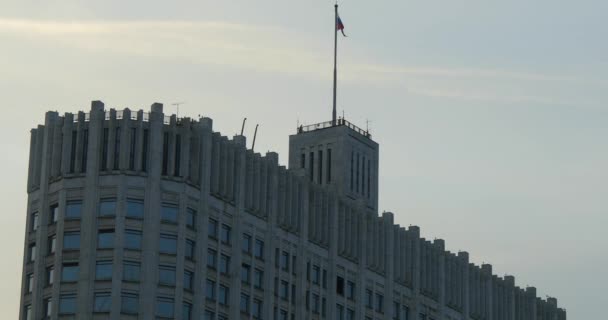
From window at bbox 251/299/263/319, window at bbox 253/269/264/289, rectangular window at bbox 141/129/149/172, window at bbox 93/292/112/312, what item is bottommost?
window at bbox 93/292/112/312

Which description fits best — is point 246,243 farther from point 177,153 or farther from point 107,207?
point 107,207

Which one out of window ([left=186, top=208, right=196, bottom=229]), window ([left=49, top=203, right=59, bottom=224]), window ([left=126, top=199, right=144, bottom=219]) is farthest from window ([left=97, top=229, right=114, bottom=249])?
window ([left=186, top=208, right=196, bottom=229])

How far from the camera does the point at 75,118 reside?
576ft

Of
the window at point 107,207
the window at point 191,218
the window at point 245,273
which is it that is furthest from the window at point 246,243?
the window at point 107,207

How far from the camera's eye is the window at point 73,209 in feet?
566

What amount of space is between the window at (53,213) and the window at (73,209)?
1498 millimetres

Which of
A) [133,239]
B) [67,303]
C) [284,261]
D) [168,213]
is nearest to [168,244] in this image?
[168,213]

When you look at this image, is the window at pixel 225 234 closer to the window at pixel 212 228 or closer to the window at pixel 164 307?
the window at pixel 212 228

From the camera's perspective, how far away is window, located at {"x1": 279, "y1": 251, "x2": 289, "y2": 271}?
185750 mm

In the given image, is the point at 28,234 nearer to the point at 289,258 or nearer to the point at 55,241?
the point at 55,241

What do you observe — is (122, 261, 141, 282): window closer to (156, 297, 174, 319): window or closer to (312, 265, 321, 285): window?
(156, 297, 174, 319): window

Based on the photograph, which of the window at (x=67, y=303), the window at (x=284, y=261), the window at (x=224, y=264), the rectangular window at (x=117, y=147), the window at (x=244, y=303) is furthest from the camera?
the window at (x=284, y=261)

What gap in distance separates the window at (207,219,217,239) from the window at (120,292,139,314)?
11.3 metres

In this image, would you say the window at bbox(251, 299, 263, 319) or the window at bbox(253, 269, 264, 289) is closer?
the window at bbox(251, 299, 263, 319)
